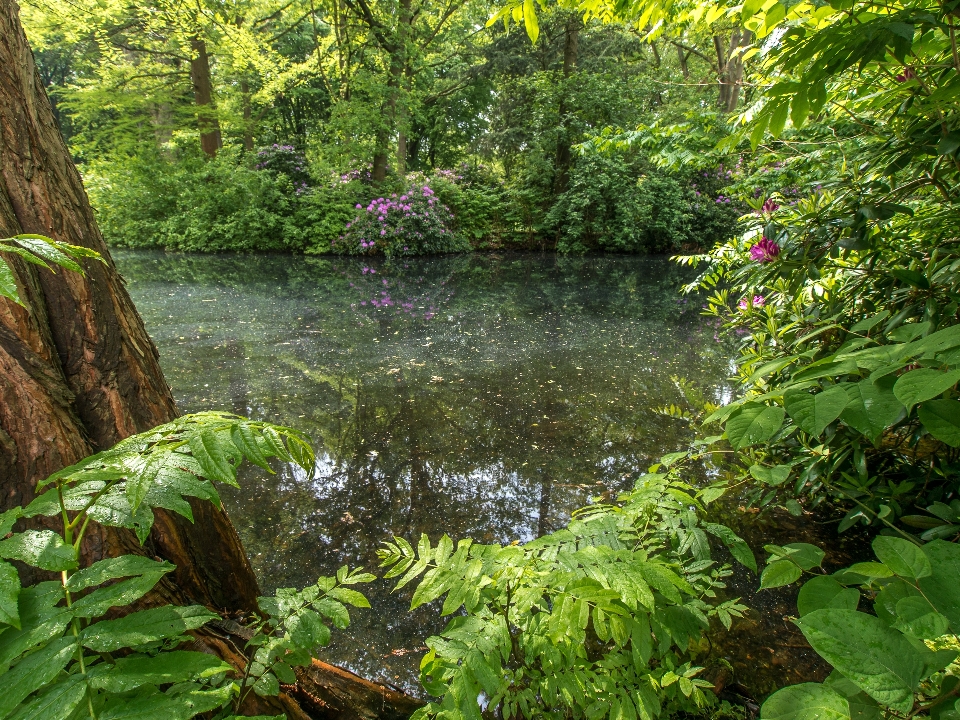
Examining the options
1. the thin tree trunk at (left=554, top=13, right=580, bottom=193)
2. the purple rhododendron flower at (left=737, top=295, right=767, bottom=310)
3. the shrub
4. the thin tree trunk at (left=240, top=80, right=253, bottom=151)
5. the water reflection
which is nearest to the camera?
the water reflection

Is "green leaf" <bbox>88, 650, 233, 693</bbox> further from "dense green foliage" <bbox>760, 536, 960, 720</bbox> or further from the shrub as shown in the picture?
the shrub

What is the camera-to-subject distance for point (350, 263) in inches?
450

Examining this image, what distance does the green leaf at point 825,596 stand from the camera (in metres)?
0.61

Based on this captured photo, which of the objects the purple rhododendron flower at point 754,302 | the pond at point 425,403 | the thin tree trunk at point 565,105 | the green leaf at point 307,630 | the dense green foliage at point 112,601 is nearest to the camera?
the dense green foliage at point 112,601

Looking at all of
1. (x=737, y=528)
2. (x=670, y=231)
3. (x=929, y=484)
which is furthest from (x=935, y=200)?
(x=670, y=231)

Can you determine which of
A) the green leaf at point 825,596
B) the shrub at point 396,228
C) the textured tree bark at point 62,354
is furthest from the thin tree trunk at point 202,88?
the green leaf at point 825,596

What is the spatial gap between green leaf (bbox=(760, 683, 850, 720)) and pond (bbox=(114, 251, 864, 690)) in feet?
4.43

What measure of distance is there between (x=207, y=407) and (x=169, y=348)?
1.85 meters

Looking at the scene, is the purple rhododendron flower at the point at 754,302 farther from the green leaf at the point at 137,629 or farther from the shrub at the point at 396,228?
the shrub at the point at 396,228

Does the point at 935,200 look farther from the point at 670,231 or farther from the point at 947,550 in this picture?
the point at 670,231

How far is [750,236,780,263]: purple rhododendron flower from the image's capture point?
179 centimetres

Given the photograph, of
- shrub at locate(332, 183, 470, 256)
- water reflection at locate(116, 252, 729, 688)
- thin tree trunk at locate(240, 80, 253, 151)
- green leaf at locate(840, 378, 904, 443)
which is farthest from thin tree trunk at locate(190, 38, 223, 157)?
green leaf at locate(840, 378, 904, 443)

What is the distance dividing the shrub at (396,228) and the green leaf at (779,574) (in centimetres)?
1209

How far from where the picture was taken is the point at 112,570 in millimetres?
676
